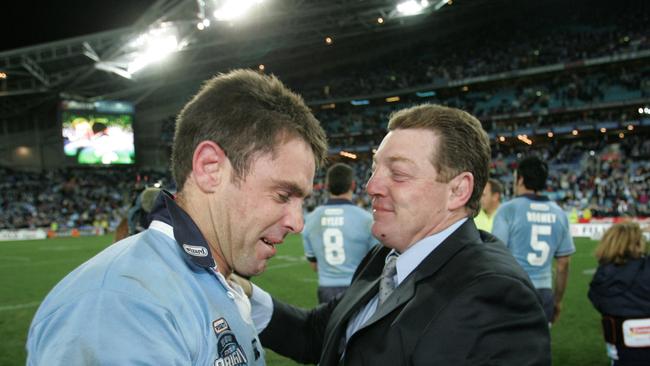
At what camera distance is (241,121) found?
4.75ft

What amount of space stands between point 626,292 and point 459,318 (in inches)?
148

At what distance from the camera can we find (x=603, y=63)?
3359 cm

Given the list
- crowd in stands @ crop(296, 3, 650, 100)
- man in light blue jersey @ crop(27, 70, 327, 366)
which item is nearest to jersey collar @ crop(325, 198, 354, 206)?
man in light blue jersey @ crop(27, 70, 327, 366)

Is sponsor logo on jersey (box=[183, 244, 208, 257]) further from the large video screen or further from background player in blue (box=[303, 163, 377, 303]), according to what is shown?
the large video screen

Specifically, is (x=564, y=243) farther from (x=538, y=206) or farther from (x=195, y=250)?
(x=195, y=250)

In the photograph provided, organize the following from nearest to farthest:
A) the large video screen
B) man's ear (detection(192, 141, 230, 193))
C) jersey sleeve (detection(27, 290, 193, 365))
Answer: jersey sleeve (detection(27, 290, 193, 365))
man's ear (detection(192, 141, 230, 193))
the large video screen

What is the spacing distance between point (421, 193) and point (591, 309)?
775cm

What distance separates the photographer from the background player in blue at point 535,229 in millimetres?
5062

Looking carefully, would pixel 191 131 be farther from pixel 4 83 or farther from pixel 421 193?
pixel 4 83

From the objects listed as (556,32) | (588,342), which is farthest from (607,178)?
(588,342)

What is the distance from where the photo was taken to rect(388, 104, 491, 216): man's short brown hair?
2.06m

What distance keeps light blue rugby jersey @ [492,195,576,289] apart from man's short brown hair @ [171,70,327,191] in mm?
4125

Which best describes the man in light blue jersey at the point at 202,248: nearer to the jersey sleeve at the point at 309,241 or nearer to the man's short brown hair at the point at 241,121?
the man's short brown hair at the point at 241,121

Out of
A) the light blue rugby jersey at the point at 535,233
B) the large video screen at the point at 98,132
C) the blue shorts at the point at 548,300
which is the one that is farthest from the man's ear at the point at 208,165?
the large video screen at the point at 98,132
